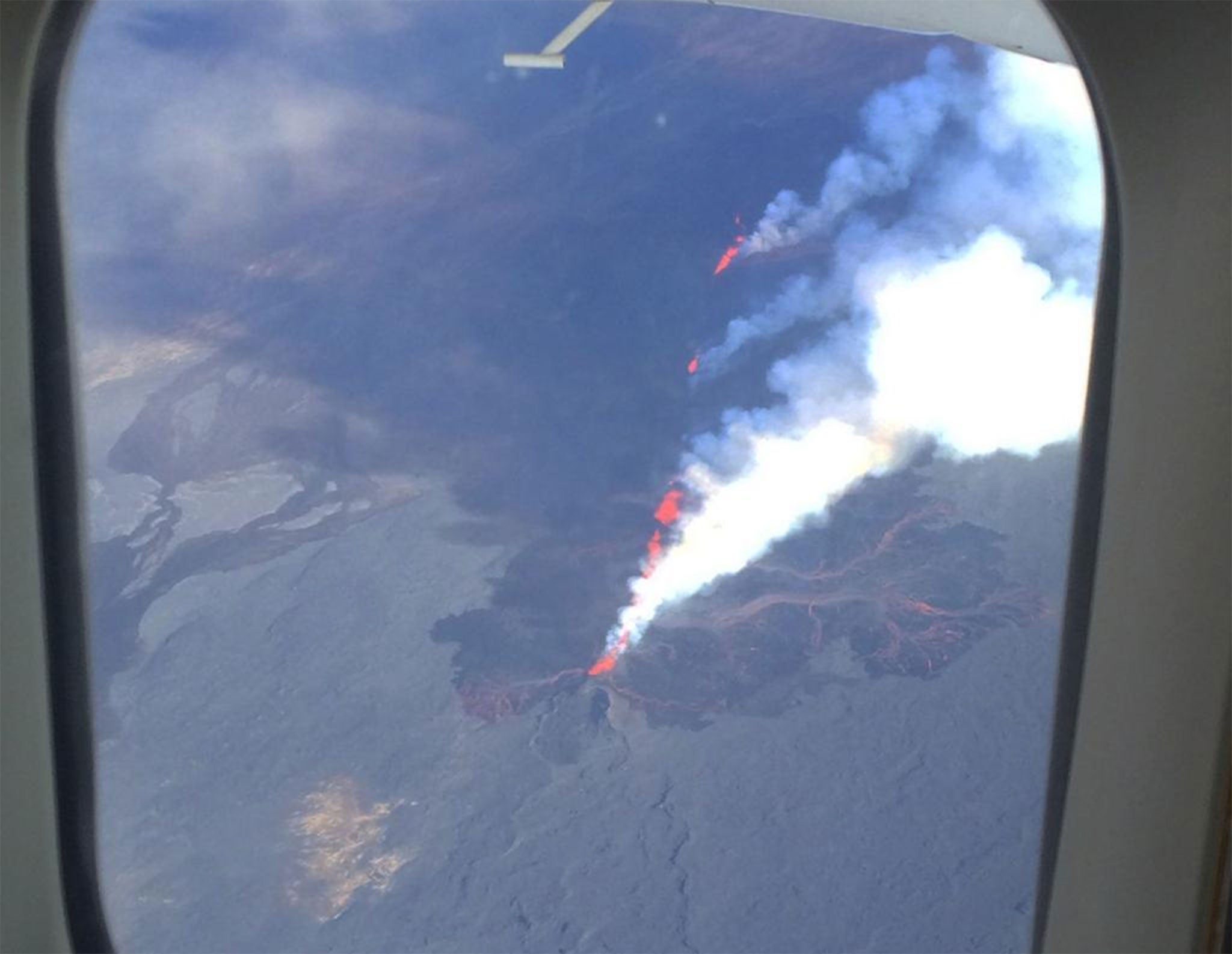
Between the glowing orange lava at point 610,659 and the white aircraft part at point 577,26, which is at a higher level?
the white aircraft part at point 577,26

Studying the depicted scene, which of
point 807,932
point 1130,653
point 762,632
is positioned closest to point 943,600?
point 762,632

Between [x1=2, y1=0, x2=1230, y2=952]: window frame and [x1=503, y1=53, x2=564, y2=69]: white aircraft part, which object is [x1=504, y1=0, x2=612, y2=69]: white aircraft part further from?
[x1=2, y1=0, x2=1230, y2=952]: window frame

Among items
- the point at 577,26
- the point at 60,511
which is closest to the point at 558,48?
the point at 577,26

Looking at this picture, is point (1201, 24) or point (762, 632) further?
point (762, 632)

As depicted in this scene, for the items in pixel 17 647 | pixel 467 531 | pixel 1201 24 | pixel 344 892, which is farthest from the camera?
pixel 467 531

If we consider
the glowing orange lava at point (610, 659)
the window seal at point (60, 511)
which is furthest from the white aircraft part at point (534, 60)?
the glowing orange lava at point (610, 659)

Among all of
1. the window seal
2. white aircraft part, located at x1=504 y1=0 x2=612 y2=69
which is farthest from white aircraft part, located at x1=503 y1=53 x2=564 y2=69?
the window seal

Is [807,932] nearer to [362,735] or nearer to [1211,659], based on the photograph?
[362,735]

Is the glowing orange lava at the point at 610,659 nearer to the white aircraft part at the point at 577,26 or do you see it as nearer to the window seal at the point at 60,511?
the white aircraft part at the point at 577,26

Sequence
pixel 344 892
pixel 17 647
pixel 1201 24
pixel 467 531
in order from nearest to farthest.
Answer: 1. pixel 1201 24
2. pixel 17 647
3. pixel 344 892
4. pixel 467 531

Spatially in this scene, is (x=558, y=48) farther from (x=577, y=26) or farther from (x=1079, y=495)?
(x=1079, y=495)

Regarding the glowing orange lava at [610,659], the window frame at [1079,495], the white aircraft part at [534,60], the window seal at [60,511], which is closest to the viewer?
the window frame at [1079,495]
